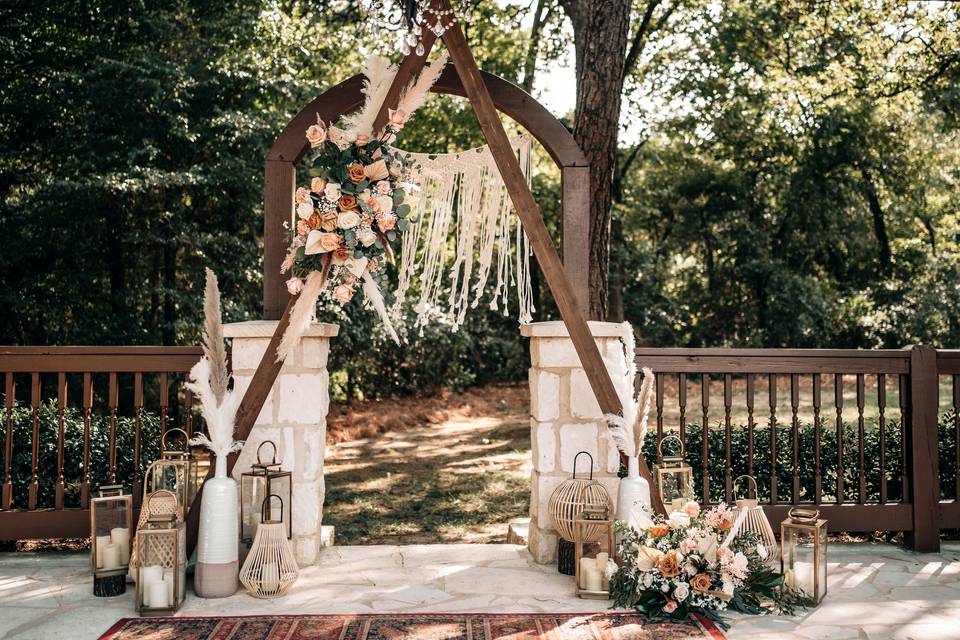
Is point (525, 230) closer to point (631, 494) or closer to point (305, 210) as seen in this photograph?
point (305, 210)

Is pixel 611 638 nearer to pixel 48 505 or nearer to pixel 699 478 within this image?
pixel 699 478

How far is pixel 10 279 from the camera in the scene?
23.5ft

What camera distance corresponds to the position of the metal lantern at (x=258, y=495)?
3412 mm

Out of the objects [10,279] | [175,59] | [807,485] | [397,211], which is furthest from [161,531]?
[175,59]

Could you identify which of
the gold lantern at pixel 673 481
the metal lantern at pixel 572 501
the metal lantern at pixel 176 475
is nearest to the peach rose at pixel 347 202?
the metal lantern at pixel 176 475

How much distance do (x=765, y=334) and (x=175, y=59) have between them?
9551 millimetres

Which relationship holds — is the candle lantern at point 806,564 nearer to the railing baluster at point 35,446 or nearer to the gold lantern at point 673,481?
the gold lantern at point 673,481

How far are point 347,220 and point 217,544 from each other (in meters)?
1.44

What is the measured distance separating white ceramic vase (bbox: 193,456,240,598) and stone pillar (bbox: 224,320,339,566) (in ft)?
1.18

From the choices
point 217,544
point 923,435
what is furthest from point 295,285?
point 923,435

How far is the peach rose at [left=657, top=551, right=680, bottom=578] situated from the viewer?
116 inches

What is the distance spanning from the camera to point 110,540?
3.26 meters

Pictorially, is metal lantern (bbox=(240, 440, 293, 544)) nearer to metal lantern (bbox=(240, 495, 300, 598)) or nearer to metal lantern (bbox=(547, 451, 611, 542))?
metal lantern (bbox=(240, 495, 300, 598))

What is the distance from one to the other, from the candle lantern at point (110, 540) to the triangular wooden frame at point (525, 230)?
272mm
